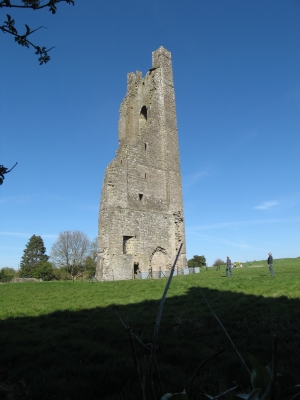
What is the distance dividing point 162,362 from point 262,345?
53.8 inches

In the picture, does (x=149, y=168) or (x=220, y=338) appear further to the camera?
(x=149, y=168)

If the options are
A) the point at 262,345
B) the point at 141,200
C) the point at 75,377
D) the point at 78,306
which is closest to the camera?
the point at 75,377

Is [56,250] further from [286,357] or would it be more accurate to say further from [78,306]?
[286,357]

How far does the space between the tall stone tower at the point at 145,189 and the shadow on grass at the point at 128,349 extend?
11843 mm

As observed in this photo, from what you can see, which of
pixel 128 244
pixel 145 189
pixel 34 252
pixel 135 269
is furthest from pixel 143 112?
pixel 34 252

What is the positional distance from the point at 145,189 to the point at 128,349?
17515mm

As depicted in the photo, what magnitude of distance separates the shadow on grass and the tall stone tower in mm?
11843

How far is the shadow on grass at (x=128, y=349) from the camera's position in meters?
3.05

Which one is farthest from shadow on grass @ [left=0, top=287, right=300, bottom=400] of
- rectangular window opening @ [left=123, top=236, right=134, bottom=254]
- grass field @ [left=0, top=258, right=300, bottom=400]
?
rectangular window opening @ [left=123, top=236, right=134, bottom=254]

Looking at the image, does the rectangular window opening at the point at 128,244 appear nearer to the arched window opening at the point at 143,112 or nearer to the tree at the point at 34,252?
the arched window opening at the point at 143,112

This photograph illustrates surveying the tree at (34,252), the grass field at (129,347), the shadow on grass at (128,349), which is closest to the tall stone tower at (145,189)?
the grass field at (129,347)

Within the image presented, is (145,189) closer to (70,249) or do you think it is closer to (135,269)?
(135,269)

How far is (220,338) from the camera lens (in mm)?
4613

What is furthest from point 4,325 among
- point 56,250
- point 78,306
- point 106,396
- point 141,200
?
point 56,250
